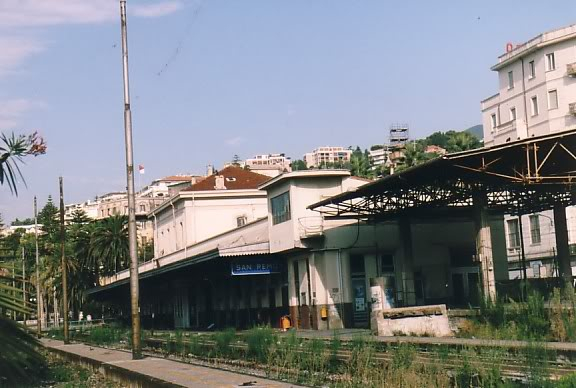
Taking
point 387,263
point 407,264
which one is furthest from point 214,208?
point 407,264

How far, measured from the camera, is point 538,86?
78.0 m

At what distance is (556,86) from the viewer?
75.6m

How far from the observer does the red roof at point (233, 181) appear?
7544 cm

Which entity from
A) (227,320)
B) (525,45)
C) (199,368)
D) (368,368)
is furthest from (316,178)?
(525,45)

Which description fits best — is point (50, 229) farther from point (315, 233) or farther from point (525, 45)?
point (315, 233)

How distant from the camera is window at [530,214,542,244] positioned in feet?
227

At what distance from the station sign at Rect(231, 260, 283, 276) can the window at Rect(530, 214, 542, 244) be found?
27.8 m

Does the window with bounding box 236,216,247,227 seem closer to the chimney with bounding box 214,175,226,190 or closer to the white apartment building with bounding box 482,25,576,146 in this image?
the chimney with bounding box 214,175,226,190

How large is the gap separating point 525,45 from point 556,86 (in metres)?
5.75

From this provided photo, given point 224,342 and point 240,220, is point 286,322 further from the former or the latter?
point 240,220

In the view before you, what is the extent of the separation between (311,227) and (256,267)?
17.3 feet

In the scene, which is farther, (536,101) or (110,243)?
(110,243)

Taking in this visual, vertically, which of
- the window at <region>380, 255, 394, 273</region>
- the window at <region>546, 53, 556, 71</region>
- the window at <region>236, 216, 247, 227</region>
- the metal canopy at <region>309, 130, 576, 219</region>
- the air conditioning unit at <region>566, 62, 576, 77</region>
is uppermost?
the window at <region>546, 53, 556, 71</region>

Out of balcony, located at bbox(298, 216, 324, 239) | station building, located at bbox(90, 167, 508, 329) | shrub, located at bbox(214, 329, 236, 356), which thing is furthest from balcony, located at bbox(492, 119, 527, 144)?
shrub, located at bbox(214, 329, 236, 356)
